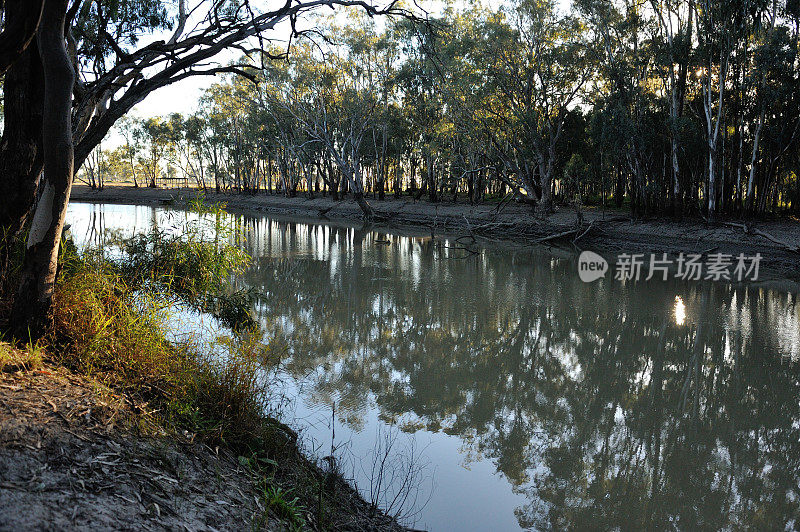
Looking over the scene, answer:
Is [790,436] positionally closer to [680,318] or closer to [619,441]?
[619,441]

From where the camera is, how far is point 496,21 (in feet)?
72.0

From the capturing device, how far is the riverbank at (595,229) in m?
15.8

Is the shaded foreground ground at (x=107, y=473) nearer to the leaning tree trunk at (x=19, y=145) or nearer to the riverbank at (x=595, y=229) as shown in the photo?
the leaning tree trunk at (x=19, y=145)

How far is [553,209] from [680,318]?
1514cm

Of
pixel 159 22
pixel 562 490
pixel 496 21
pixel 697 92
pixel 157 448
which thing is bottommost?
pixel 562 490

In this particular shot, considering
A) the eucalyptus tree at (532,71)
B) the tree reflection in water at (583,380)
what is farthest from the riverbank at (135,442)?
the eucalyptus tree at (532,71)

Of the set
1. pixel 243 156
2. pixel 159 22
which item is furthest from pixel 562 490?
pixel 243 156

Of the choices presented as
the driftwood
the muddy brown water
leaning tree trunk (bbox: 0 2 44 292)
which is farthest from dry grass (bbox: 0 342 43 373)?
the driftwood

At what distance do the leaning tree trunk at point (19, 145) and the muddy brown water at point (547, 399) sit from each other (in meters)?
2.68

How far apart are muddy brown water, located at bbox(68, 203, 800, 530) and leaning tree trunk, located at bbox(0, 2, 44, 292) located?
2676mm

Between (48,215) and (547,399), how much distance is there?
492 centimetres

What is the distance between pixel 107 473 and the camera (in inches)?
94.3

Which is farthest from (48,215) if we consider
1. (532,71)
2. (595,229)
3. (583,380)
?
(532,71)

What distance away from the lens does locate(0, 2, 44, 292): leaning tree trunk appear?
3.86 metres
